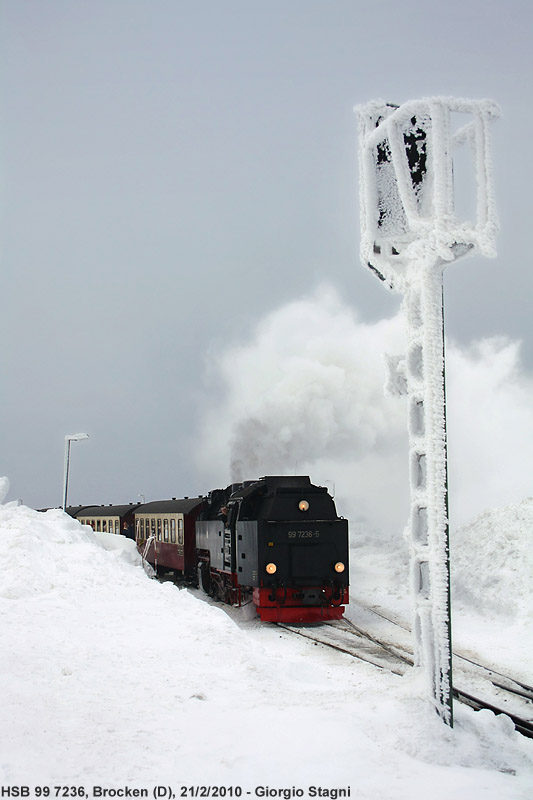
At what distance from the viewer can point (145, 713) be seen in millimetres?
6473

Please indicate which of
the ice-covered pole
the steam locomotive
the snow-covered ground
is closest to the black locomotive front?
the steam locomotive

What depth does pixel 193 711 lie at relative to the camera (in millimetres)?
6566

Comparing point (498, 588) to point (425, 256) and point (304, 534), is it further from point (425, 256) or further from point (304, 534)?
point (425, 256)

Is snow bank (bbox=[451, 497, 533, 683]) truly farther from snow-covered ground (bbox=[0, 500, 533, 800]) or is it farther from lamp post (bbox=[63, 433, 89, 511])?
lamp post (bbox=[63, 433, 89, 511])

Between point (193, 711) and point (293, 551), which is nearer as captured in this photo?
point (193, 711)

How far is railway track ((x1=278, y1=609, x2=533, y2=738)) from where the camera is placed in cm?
939

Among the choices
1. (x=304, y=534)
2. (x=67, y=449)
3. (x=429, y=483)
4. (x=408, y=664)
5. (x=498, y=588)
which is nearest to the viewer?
(x=429, y=483)

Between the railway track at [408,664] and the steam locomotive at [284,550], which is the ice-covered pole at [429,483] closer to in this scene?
the railway track at [408,664]

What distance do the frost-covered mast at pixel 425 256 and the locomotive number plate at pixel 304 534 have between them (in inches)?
309

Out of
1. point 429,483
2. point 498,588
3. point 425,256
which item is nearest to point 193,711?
point 429,483

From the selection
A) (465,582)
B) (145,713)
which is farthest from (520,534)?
(145,713)

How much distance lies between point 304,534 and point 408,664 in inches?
165

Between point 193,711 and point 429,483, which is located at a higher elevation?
point 429,483

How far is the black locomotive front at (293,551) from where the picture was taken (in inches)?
590
